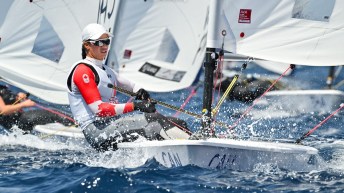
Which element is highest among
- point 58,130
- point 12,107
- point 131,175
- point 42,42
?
point 42,42

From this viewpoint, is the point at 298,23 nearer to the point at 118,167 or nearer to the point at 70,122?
the point at 118,167

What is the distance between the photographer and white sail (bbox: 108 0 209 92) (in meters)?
9.45

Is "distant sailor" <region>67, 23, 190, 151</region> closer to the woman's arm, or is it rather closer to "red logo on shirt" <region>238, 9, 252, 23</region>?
"red logo on shirt" <region>238, 9, 252, 23</region>

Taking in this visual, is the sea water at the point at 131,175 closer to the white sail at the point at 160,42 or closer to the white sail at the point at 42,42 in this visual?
the white sail at the point at 42,42

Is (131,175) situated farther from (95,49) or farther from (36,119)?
(36,119)

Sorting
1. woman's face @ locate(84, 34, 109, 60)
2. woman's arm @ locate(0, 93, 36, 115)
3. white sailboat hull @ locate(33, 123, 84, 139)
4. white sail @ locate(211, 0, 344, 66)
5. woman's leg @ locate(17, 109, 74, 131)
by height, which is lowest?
white sailboat hull @ locate(33, 123, 84, 139)

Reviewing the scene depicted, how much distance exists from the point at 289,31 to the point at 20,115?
3730 millimetres

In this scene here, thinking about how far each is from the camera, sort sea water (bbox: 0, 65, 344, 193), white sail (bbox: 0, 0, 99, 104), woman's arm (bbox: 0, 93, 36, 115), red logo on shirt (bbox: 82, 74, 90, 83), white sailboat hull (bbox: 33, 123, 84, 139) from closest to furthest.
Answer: sea water (bbox: 0, 65, 344, 193), red logo on shirt (bbox: 82, 74, 90, 83), white sailboat hull (bbox: 33, 123, 84, 139), woman's arm (bbox: 0, 93, 36, 115), white sail (bbox: 0, 0, 99, 104)

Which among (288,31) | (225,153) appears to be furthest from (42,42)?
(225,153)

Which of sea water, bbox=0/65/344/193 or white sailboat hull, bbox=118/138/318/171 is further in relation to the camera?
white sailboat hull, bbox=118/138/318/171

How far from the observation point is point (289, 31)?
21.2 ft

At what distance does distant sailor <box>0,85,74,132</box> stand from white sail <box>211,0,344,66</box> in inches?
121

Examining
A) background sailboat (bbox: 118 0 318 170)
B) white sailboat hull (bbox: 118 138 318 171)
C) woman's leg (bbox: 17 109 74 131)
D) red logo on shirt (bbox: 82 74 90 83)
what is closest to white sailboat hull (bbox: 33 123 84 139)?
woman's leg (bbox: 17 109 74 131)

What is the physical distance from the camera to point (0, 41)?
9.22 m
